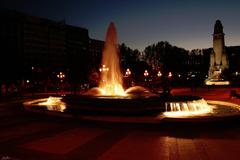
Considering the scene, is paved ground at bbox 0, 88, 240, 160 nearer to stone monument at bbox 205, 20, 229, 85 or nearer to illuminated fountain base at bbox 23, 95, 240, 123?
illuminated fountain base at bbox 23, 95, 240, 123

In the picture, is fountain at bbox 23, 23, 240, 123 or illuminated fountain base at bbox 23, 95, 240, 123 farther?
illuminated fountain base at bbox 23, 95, 240, 123

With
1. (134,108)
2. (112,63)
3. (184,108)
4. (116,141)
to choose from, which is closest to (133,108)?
(134,108)

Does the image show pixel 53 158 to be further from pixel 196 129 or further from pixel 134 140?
pixel 196 129

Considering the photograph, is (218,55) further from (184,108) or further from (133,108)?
(133,108)

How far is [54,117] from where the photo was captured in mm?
15016

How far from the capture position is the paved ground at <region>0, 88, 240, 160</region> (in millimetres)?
8820

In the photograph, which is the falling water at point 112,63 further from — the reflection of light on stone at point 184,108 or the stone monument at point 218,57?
the stone monument at point 218,57

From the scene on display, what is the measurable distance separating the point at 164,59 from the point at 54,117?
82217 millimetres

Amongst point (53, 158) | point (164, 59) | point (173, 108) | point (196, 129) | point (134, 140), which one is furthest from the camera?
point (164, 59)

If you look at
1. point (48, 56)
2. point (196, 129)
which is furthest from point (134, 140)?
point (48, 56)

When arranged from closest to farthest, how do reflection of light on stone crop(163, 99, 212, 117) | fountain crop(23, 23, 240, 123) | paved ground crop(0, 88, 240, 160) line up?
paved ground crop(0, 88, 240, 160), fountain crop(23, 23, 240, 123), reflection of light on stone crop(163, 99, 212, 117)

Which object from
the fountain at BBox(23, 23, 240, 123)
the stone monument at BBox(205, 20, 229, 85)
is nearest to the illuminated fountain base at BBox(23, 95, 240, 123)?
the fountain at BBox(23, 23, 240, 123)

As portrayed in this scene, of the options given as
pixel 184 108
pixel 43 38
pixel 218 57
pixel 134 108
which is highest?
pixel 43 38

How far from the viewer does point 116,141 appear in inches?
411
